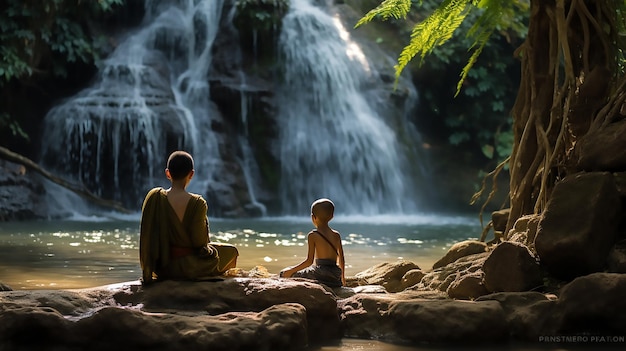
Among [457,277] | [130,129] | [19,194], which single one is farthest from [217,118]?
[457,277]

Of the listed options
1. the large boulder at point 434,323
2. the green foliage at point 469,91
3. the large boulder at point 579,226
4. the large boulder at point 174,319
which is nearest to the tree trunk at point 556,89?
the large boulder at point 579,226

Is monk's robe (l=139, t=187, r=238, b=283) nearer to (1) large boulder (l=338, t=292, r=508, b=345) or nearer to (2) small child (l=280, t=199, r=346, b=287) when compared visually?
(2) small child (l=280, t=199, r=346, b=287)

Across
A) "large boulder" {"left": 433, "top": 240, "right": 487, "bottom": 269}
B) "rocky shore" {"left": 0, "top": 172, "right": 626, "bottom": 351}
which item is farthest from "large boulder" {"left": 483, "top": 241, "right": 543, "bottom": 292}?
"large boulder" {"left": 433, "top": 240, "right": 487, "bottom": 269}

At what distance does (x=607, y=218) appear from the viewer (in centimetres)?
466

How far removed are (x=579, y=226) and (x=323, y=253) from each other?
166 cm

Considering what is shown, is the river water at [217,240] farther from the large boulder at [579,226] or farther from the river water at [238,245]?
the large boulder at [579,226]

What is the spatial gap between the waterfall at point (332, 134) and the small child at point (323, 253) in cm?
1108

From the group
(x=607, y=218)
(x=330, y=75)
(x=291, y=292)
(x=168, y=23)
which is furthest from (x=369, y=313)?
(x=168, y=23)

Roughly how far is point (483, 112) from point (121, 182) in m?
9.58

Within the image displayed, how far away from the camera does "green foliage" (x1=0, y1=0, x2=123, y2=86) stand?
1494cm

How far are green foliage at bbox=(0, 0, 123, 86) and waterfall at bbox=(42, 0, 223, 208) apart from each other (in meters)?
0.84

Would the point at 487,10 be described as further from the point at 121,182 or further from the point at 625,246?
the point at 121,182

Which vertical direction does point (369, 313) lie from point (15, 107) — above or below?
below

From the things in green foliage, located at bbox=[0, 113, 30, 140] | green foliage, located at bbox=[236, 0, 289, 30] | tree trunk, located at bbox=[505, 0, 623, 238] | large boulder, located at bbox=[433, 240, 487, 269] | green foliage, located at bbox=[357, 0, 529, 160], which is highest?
green foliage, located at bbox=[236, 0, 289, 30]
